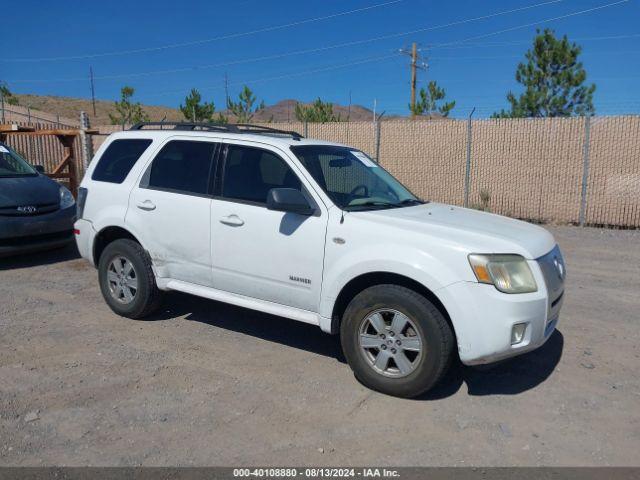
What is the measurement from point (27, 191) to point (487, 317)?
6917 mm

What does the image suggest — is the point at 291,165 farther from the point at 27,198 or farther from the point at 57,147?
the point at 57,147

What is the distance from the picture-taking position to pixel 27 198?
809 cm

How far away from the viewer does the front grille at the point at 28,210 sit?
7789 millimetres

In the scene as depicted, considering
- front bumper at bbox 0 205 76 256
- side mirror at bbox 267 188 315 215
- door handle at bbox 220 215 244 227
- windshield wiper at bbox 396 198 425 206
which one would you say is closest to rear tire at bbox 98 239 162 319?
door handle at bbox 220 215 244 227

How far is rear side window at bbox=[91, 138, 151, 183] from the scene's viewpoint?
5824 millimetres

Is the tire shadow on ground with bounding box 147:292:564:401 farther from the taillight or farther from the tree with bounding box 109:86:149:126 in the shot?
the tree with bounding box 109:86:149:126

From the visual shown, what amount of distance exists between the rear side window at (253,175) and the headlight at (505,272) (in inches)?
63.5

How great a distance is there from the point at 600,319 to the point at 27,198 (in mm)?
7382

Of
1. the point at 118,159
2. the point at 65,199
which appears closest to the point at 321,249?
the point at 118,159

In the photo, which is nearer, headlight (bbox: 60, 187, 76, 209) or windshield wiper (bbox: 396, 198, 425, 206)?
windshield wiper (bbox: 396, 198, 425, 206)

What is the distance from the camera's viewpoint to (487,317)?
12.5ft

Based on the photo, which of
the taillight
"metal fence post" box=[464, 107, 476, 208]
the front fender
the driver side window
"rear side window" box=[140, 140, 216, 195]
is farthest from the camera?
"metal fence post" box=[464, 107, 476, 208]

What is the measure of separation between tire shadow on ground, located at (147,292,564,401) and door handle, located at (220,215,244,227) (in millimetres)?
1205

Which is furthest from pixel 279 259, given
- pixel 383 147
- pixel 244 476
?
pixel 383 147
